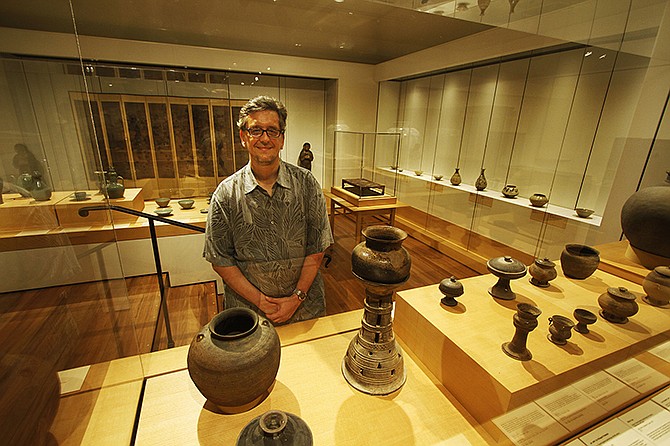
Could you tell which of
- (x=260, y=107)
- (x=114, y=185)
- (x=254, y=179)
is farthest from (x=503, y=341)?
(x=114, y=185)

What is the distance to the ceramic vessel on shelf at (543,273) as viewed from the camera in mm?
1394

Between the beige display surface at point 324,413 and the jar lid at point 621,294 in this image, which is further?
the jar lid at point 621,294

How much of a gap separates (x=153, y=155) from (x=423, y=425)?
2997 mm

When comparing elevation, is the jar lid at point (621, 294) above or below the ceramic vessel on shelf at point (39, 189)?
below

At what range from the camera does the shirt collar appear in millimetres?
1329

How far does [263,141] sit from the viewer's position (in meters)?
1.27

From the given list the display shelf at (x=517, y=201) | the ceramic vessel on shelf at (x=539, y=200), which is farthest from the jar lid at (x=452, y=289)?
the ceramic vessel on shelf at (x=539, y=200)

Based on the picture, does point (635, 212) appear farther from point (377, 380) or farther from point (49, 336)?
point (49, 336)

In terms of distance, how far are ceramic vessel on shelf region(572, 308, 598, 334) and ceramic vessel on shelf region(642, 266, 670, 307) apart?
0.46m

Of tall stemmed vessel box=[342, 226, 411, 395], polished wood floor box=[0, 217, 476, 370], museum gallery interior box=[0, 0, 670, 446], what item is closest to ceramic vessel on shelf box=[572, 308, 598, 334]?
museum gallery interior box=[0, 0, 670, 446]

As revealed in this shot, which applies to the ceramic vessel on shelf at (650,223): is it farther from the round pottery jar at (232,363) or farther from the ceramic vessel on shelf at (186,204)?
the ceramic vessel on shelf at (186,204)

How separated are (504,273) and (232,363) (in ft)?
3.44

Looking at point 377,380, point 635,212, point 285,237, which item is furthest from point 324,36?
point 377,380

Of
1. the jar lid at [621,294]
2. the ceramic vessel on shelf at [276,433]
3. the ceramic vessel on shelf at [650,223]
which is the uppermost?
the ceramic vessel on shelf at [650,223]
